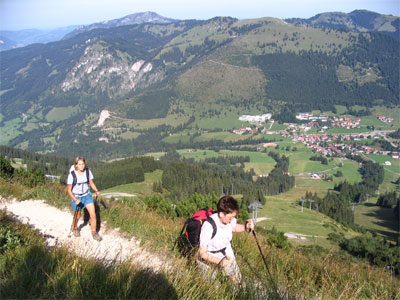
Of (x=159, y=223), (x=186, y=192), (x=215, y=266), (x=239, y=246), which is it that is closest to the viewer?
(x=215, y=266)

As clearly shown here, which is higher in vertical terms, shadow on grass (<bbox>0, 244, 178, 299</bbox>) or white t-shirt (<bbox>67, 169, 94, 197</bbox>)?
shadow on grass (<bbox>0, 244, 178, 299</bbox>)

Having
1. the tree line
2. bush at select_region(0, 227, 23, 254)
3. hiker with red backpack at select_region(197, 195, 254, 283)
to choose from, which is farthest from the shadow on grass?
the tree line

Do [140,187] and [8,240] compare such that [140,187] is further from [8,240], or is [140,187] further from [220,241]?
[220,241]

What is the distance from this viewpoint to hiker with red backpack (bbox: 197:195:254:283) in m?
4.61

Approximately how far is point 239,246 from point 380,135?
200995 mm

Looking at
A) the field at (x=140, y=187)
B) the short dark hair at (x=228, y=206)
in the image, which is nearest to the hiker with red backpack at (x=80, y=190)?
the short dark hair at (x=228, y=206)

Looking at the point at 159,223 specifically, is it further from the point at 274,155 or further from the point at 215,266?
the point at 274,155

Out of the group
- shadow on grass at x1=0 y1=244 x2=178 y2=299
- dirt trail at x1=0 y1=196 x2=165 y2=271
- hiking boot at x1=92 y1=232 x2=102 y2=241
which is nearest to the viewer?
shadow on grass at x1=0 y1=244 x2=178 y2=299

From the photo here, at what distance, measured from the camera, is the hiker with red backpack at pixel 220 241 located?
15.1ft

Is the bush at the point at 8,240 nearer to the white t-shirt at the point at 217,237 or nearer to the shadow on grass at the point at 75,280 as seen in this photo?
the shadow on grass at the point at 75,280

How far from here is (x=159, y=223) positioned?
8.05 m

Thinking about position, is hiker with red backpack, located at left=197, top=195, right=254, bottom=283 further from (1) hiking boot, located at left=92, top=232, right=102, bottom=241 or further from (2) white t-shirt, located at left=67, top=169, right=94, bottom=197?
(2) white t-shirt, located at left=67, top=169, right=94, bottom=197

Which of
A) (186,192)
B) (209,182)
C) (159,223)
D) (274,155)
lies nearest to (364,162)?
(274,155)

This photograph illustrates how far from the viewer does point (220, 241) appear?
4820mm
